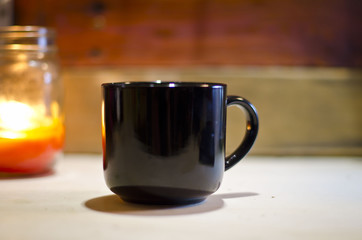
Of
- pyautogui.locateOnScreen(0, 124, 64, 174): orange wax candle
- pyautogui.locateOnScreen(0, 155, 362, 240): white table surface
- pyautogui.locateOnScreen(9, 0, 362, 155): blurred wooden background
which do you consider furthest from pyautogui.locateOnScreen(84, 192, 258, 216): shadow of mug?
pyautogui.locateOnScreen(9, 0, 362, 155): blurred wooden background

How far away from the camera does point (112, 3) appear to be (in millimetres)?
987

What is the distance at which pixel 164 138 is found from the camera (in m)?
0.50

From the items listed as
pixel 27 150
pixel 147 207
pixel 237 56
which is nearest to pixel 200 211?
pixel 147 207

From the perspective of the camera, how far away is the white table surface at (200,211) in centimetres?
45

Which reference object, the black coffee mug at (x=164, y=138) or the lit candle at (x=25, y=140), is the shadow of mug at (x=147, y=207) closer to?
the black coffee mug at (x=164, y=138)

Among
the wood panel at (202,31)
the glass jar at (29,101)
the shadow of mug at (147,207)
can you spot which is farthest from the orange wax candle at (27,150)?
the wood panel at (202,31)

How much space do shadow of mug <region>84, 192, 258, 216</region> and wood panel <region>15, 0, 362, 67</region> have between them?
1.55ft

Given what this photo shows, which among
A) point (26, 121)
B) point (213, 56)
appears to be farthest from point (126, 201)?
point (213, 56)

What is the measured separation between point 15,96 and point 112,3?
0.31 meters

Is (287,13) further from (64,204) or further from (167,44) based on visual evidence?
(64,204)

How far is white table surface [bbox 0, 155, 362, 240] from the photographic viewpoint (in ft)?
1.47

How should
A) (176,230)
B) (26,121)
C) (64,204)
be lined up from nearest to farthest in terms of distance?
(176,230) < (64,204) < (26,121)

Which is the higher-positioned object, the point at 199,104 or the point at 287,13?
the point at 287,13

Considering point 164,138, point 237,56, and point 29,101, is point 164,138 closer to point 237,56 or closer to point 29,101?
point 29,101
